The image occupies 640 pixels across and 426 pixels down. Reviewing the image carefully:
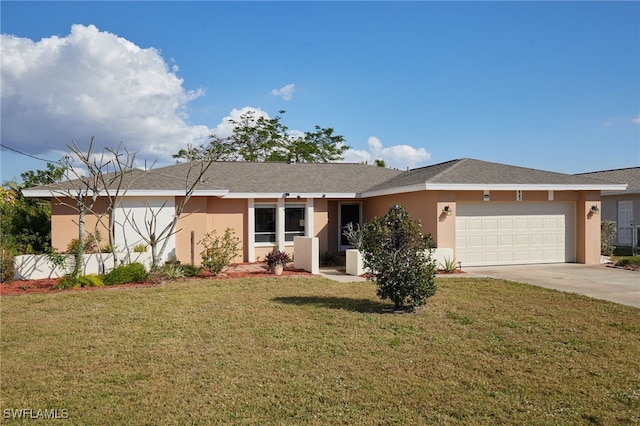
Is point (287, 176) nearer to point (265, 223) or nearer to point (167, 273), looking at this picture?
point (265, 223)

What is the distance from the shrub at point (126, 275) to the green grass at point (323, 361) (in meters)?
2.28

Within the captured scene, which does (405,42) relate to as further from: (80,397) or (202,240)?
(80,397)

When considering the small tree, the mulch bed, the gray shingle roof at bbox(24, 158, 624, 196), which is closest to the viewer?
the small tree

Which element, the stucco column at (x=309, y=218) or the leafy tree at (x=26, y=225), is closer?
the leafy tree at (x=26, y=225)

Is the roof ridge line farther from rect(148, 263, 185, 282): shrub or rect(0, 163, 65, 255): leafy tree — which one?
rect(0, 163, 65, 255): leafy tree

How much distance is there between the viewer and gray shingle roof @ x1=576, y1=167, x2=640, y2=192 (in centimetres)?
2211

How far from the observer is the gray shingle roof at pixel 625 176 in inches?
870

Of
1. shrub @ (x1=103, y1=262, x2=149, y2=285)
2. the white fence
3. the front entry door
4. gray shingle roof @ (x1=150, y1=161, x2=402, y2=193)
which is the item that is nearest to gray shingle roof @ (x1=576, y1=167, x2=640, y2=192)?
gray shingle roof @ (x1=150, y1=161, x2=402, y2=193)

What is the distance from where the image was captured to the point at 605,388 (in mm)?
4816

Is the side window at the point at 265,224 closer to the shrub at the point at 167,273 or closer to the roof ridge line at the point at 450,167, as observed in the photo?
the shrub at the point at 167,273

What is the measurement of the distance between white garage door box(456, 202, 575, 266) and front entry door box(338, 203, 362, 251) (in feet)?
18.4

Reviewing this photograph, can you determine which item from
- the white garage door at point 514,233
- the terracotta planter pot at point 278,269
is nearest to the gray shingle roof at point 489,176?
the white garage door at point 514,233

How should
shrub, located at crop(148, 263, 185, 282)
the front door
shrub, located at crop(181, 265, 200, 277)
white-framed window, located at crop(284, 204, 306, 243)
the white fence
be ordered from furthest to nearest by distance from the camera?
the front door < white-framed window, located at crop(284, 204, 306, 243) < shrub, located at crop(181, 265, 200, 277) < the white fence < shrub, located at crop(148, 263, 185, 282)
